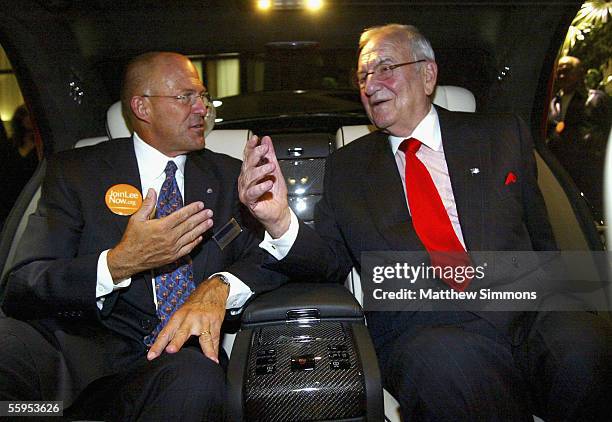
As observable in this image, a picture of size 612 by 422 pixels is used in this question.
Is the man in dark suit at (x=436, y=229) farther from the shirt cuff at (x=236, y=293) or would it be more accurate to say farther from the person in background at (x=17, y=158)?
the person in background at (x=17, y=158)

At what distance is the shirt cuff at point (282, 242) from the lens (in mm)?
1882

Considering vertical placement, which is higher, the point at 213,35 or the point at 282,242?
the point at 213,35

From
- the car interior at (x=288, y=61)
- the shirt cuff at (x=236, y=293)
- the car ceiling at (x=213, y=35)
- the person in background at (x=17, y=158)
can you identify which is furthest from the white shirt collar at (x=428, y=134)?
the person in background at (x=17, y=158)

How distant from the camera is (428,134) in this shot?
204 cm

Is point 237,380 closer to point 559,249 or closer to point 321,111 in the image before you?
point 559,249

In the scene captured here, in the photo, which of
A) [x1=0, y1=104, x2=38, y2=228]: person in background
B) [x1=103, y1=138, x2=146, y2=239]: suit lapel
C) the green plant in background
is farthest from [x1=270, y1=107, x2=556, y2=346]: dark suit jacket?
[x1=0, y1=104, x2=38, y2=228]: person in background

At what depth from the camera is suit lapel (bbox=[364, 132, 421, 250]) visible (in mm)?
1880

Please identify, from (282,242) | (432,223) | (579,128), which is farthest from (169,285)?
(579,128)

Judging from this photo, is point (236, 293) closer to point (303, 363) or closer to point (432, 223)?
point (303, 363)

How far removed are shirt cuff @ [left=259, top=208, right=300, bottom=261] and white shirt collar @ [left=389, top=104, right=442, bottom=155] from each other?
1.35ft

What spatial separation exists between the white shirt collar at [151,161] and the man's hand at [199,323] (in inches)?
17.2

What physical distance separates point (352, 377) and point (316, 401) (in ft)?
0.30

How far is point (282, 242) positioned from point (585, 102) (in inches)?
47.1

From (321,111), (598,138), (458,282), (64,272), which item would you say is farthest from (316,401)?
(321,111)
